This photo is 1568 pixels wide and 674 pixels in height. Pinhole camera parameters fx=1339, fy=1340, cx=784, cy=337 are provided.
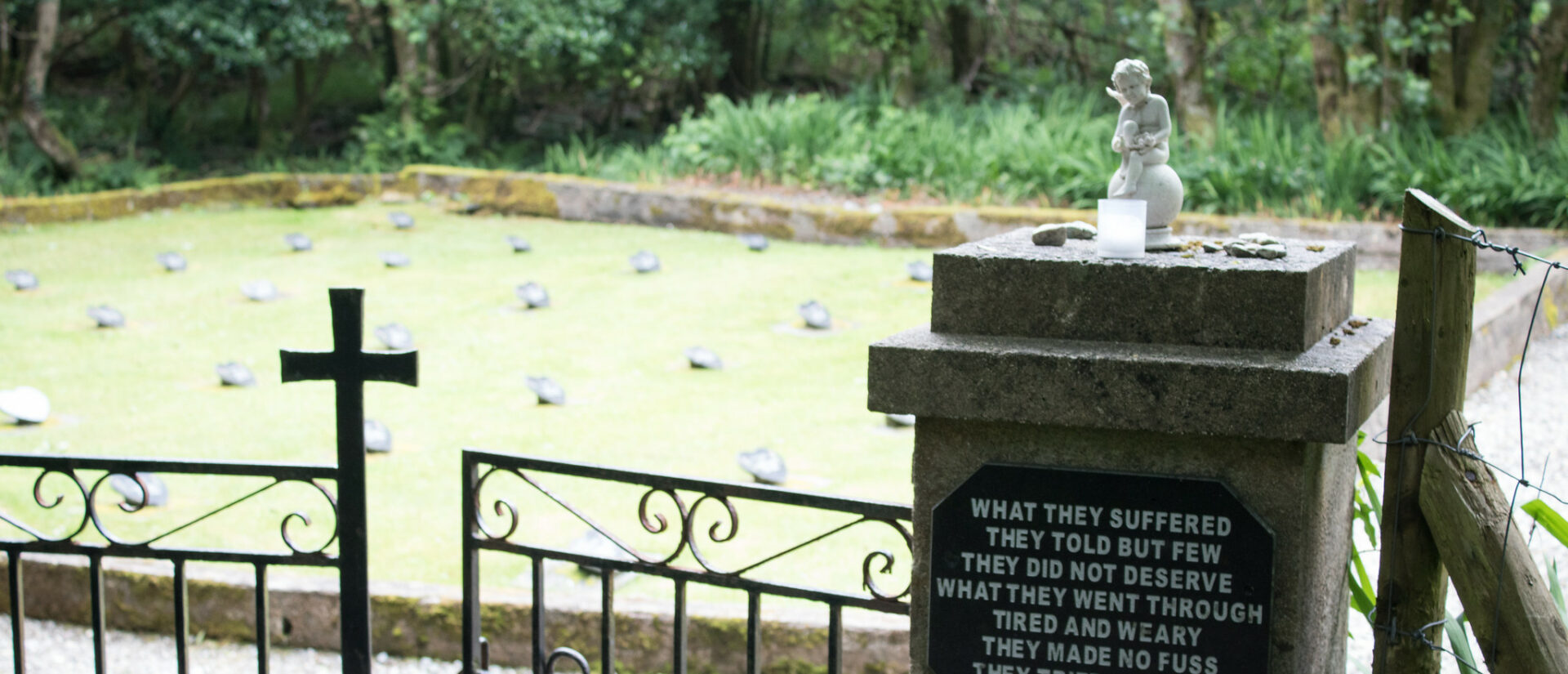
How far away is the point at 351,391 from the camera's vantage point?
10.4 ft

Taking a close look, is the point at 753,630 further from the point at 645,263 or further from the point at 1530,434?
the point at 645,263

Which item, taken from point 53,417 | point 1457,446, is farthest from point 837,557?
point 53,417

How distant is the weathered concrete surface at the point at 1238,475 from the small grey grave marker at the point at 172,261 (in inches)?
323

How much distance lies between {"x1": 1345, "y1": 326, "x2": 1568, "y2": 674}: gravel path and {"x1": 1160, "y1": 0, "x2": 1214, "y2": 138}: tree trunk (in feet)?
16.6

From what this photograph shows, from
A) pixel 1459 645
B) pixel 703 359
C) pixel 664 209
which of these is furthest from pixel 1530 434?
pixel 664 209

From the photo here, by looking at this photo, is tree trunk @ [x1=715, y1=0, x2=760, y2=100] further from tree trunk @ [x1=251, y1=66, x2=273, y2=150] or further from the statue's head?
the statue's head

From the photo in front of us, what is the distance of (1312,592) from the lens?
2357 millimetres

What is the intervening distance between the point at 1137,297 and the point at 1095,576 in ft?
1.65

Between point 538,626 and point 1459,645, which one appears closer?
point 1459,645

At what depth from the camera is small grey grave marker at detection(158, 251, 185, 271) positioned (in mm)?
9320

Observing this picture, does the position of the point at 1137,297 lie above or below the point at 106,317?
above

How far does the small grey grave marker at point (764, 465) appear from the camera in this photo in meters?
4.66

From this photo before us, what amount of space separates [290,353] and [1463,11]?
970cm

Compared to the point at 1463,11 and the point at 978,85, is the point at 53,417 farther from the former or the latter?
the point at 978,85
